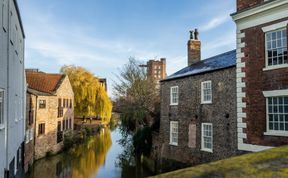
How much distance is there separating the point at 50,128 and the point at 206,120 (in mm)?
17658

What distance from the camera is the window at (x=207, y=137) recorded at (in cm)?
1714

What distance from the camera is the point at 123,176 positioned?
21016 millimetres

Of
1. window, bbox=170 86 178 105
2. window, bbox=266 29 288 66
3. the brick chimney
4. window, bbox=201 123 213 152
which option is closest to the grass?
window, bbox=266 29 288 66

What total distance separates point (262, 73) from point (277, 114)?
1875 mm

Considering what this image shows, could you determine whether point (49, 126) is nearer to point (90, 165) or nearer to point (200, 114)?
point (90, 165)

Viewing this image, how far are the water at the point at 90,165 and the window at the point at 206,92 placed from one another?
7.39 meters

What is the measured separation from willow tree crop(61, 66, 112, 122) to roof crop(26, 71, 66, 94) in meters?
9.00

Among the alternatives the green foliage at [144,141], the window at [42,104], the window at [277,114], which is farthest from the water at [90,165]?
the window at [277,114]

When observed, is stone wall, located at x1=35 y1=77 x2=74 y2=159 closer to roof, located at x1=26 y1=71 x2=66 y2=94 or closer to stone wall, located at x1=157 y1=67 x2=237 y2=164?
roof, located at x1=26 y1=71 x2=66 y2=94

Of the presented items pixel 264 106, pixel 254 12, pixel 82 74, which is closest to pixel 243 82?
pixel 264 106

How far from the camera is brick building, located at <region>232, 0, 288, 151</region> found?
11789 millimetres

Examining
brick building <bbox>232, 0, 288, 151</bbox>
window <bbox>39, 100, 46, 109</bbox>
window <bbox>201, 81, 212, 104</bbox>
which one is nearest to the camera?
brick building <bbox>232, 0, 288, 151</bbox>

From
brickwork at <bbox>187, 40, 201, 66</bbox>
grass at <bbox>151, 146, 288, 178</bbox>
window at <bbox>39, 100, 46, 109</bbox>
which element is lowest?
window at <bbox>39, 100, 46, 109</bbox>

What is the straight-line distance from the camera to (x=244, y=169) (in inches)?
88.2
